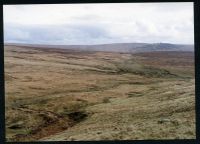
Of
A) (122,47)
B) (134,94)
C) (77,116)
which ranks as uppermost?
(122,47)

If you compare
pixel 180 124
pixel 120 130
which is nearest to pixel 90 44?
pixel 120 130

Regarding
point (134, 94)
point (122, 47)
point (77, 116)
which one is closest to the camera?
point (122, 47)

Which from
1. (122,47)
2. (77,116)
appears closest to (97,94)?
(77,116)

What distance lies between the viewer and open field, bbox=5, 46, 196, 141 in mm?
5031

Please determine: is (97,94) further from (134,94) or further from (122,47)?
(122,47)

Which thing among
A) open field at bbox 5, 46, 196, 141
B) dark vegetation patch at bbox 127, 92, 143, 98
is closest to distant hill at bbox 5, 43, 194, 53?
open field at bbox 5, 46, 196, 141

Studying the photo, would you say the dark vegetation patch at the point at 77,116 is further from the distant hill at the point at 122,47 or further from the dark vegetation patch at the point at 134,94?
the distant hill at the point at 122,47

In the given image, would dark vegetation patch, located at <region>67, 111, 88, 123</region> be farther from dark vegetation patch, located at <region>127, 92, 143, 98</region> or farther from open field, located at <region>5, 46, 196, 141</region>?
dark vegetation patch, located at <region>127, 92, 143, 98</region>

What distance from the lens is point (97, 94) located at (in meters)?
5.62

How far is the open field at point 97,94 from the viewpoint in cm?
503

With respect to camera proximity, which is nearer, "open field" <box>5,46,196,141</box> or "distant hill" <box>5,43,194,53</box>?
"open field" <box>5,46,196,141</box>

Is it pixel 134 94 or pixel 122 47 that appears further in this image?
pixel 134 94

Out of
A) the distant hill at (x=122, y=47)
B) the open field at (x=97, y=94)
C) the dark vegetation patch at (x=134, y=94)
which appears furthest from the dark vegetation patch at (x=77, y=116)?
the distant hill at (x=122, y=47)

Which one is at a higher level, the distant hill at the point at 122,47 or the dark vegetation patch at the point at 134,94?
the distant hill at the point at 122,47
